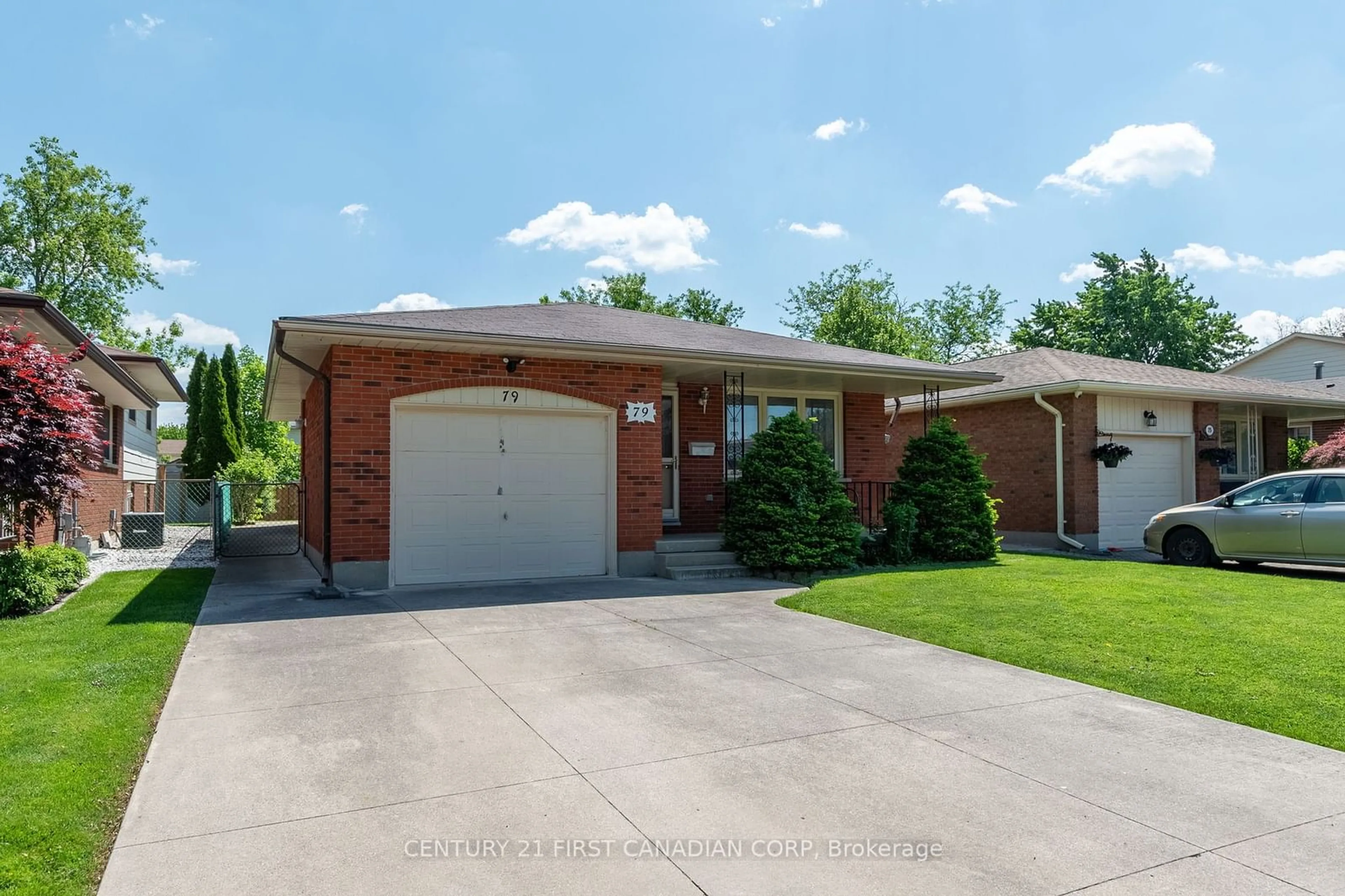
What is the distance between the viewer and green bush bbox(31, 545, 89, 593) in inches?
307

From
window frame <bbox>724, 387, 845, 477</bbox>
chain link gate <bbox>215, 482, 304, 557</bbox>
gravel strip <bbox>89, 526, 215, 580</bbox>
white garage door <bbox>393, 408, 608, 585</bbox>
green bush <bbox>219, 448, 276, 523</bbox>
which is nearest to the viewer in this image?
white garage door <bbox>393, 408, 608, 585</bbox>

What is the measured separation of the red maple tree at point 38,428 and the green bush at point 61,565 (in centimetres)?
41

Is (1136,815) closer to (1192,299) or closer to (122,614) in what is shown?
(122,614)

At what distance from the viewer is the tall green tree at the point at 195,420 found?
31.7 m

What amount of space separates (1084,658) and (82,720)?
6346 mm

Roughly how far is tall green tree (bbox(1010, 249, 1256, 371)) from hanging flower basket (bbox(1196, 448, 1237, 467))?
840 inches

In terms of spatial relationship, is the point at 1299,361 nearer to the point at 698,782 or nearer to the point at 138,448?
the point at 698,782

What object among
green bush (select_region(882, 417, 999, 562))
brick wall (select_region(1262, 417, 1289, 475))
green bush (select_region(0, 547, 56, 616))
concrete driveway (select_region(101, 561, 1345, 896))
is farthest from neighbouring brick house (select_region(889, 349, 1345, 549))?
green bush (select_region(0, 547, 56, 616))

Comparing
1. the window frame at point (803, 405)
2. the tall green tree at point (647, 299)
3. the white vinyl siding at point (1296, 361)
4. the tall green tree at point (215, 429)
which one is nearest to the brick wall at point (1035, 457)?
the window frame at point (803, 405)

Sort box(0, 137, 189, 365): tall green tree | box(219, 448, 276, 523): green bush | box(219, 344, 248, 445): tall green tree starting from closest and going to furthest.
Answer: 1. box(219, 448, 276, 523): green bush
2. box(0, 137, 189, 365): tall green tree
3. box(219, 344, 248, 445): tall green tree

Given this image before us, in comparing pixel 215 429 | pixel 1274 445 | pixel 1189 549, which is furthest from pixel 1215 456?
pixel 215 429

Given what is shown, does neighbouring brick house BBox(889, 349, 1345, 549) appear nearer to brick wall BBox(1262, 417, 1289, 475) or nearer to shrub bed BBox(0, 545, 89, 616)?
brick wall BBox(1262, 417, 1289, 475)

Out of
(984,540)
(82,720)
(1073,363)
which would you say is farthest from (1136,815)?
(1073,363)

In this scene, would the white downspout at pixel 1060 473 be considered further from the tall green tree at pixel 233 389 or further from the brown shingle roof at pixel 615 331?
the tall green tree at pixel 233 389
